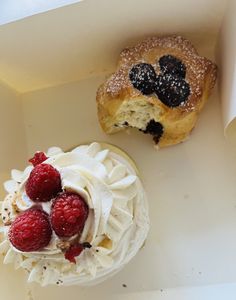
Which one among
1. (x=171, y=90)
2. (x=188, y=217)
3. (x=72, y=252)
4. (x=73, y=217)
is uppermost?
(x=171, y=90)

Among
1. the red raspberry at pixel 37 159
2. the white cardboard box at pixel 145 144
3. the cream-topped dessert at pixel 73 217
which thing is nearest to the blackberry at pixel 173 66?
the white cardboard box at pixel 145 144

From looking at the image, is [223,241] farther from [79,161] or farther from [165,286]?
[79,161]

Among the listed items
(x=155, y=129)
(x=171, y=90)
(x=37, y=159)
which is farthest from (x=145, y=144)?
(x=37, y=159)

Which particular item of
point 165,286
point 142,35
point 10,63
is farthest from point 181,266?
point 10,63

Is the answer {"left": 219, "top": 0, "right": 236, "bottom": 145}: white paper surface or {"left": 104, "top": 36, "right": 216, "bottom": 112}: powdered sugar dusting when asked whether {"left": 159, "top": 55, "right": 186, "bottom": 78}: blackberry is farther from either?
{"left": 219, "top": 0, "right": 236, "bottom": 145}: white paper surface

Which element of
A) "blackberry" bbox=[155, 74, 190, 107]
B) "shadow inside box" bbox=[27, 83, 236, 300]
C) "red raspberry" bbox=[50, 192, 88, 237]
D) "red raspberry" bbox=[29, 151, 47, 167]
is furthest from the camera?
"shadow inside box" bbox=[27, 83, 236, 300]

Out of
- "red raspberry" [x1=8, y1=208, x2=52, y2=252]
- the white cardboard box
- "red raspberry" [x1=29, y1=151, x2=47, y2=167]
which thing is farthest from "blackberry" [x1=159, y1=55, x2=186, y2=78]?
"red raspberry" [x1=8, y1=208, x2=52, y2=252]

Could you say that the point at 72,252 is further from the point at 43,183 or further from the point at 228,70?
the point at 228,70
